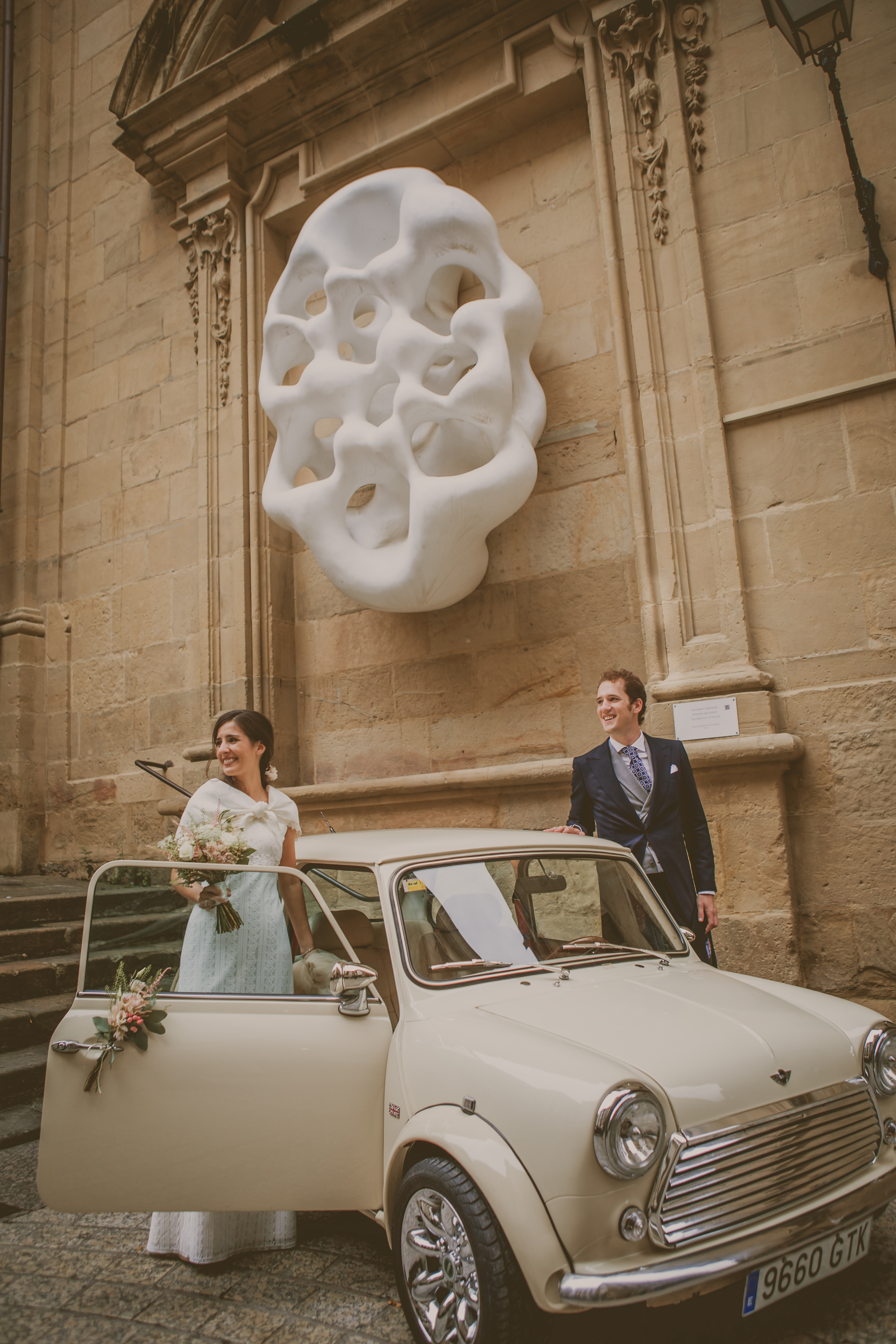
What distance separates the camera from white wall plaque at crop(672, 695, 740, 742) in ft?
15.5

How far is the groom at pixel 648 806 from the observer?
3672 mm

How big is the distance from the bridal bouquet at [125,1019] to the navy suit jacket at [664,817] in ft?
6.24

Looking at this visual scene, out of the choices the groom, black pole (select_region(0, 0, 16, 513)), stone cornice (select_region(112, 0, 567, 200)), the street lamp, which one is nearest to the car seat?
the groom

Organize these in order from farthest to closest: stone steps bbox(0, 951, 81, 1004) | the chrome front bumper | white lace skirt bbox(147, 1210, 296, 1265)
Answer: stone steps bbox(0, 951, 81, 1004), white lace skirt bbox(147, 1210, 296, 1265), the chrome front bumper

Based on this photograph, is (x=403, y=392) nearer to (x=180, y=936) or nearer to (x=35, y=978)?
(x=180, y=936)

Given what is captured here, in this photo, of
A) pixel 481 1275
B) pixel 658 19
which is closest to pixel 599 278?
pixel 658 19

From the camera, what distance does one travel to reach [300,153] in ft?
23.6

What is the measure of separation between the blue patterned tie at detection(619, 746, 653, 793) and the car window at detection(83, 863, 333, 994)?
5.08 feet

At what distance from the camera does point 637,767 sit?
3846 millimetres

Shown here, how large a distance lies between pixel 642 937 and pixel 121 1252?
1950 millimetres

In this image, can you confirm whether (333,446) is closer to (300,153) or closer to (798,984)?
(300,153)

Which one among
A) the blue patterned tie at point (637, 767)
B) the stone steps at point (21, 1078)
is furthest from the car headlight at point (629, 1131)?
the stone steps at point (21, 1078)

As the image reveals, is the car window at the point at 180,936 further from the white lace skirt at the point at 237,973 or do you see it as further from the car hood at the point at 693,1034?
the car hood at the point at 693,1034

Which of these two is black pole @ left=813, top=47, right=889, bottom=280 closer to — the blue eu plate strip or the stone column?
the stone column
